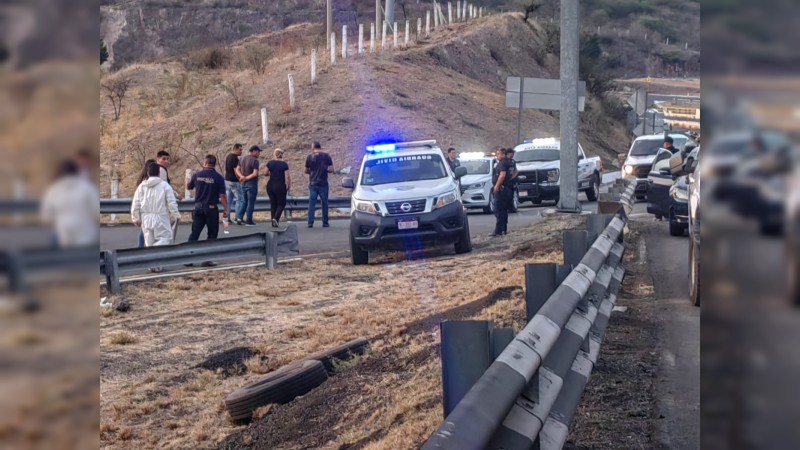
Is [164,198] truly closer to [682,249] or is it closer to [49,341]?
[682,249]

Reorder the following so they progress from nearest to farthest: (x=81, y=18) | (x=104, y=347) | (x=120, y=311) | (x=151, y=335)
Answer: (x=81, y=18) → (x=104, y=347) → (x=151, y=335) → (x=120, y=311)

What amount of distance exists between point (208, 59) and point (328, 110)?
19.4 metres

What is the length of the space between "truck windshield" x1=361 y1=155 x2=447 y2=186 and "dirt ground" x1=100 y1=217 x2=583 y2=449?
4.84 ft

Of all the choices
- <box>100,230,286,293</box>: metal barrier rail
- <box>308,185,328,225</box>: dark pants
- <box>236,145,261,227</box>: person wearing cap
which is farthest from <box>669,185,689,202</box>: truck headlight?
<box>236,145,261,227</box>: person wearing cap

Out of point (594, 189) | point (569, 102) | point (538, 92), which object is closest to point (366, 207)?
point (569, 102)

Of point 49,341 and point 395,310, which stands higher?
point 49,341

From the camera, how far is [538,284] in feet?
20.0

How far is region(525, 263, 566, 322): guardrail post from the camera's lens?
6.05 metres

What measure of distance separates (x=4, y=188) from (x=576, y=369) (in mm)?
4956

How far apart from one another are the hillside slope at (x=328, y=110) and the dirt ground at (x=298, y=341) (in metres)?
16.3

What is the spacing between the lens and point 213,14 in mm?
86000

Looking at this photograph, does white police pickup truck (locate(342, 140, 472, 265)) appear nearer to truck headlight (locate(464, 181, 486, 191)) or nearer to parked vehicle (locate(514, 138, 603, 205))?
truck headlight (locate(464, 181, 486, 191))

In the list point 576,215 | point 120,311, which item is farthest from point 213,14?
point 120,311

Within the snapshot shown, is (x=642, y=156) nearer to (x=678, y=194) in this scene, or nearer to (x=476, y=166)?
(x=476, y=166)
